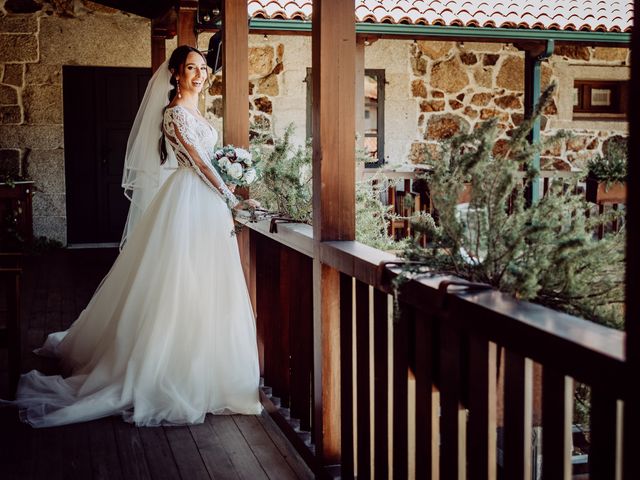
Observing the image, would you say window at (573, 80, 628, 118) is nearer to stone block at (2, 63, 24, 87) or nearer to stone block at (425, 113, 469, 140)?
stone block at (425, 113, 469, 140)

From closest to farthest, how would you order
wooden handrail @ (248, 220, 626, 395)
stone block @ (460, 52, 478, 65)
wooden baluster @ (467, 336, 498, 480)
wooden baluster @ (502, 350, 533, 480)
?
wooden handrail @ (248, 220, 626, 395)
wooden baluster @ (502, 350, 533, 480)
wooden baluster @ (467, 336, 498, 480)
stone block @ (460, 52, 478, 65)

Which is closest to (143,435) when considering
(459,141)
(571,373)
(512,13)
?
(459,141)

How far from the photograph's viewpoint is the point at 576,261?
201cm

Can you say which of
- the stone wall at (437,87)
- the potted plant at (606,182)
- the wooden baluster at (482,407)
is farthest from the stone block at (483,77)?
the wooden baluster at (482,407)

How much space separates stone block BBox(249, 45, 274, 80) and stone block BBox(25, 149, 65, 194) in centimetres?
257

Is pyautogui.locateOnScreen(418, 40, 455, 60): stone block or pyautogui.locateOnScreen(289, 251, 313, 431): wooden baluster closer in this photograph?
pyautogui.locateOnScreen(289, 251, 313, 431): wooden baluster

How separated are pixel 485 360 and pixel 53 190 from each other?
8932mm

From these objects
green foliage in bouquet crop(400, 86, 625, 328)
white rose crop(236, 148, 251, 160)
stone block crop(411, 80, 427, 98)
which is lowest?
green foliage in bouquet crop(400, 86, 625, 328)

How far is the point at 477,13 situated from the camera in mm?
8430

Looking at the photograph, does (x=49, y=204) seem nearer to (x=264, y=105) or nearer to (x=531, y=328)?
(x=264, y=105)

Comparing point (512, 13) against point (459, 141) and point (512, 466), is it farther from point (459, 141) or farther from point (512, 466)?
point (512, 466)

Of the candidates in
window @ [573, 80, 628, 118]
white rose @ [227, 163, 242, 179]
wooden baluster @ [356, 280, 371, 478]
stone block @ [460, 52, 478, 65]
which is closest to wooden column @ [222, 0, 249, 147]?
white rose @ [227, 163, 242, 179]

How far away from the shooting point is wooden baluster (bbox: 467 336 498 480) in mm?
1864

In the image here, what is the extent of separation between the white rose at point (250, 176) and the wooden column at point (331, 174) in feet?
4.14
